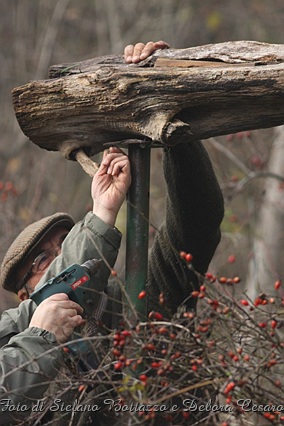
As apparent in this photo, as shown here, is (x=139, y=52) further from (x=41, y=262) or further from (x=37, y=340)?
(x=37, y=340)

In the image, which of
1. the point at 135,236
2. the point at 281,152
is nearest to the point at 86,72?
the point at 135,236

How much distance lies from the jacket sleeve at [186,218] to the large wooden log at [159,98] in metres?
0.36

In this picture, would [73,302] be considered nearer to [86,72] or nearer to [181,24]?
[86,72]

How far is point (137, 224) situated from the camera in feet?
15.4

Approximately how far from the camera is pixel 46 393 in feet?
13.9

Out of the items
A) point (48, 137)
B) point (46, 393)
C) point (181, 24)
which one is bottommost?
point (46, 393)

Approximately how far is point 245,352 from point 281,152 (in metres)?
7.16

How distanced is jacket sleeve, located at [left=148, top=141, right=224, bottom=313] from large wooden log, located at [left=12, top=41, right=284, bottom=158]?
36cm

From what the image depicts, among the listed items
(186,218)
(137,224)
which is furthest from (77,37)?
(137,224)

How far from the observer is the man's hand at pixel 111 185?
454 cm

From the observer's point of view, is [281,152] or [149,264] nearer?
[149,264]

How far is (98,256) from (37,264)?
0.72 m

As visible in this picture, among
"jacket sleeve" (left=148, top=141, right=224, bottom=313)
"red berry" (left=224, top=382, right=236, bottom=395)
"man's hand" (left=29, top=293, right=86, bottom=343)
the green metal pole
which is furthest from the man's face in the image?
"red berry" (left=224, top=382, right=236, bottom=395)

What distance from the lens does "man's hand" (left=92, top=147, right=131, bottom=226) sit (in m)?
4.54
